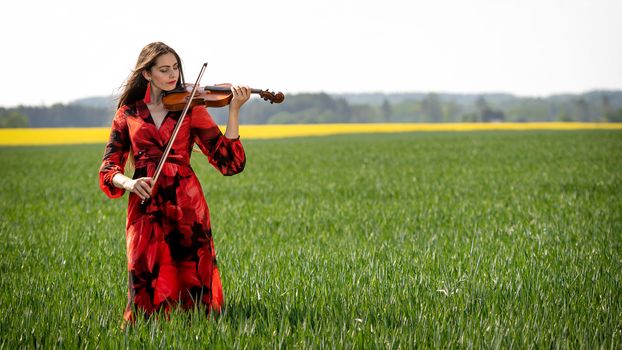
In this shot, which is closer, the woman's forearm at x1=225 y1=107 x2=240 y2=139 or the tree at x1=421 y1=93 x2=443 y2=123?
the woman's forearm at x1=225 y1=107 x2=240 y2=139

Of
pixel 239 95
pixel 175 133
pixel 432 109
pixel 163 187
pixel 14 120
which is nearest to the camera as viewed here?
pixel 175 133

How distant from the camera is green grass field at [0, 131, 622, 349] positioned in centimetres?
436

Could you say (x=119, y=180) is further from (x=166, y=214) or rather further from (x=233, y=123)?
(x=233, y=123)

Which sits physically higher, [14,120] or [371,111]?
[14,120]

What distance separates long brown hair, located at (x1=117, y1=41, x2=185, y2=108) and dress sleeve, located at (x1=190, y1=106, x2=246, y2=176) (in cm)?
25

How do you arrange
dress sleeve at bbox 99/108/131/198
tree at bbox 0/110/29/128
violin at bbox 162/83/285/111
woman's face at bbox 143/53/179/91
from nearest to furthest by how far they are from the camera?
1. violin at bbox 162/83/285/111
2. woman's face at bbox 143/53/179/91
3. dress sleeve at bbox 99/108/131/198
4. tree at bbox 0/110/29/128

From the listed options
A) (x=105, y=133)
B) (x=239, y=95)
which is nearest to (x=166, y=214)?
(x=239, y=95)

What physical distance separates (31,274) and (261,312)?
10.0 ft

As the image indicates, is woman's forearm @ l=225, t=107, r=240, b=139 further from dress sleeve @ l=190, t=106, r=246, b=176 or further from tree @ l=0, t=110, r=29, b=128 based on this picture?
tree @ l=0, t=110, r=29, b=128

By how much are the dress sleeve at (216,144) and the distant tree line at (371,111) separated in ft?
139

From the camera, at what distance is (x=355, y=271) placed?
6199 millimetres

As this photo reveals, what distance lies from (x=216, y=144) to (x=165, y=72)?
1.80 feet

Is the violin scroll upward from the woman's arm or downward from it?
upward

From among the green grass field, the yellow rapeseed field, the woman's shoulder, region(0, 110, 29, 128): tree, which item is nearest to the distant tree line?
region(0, 110, 29, 128): tree
